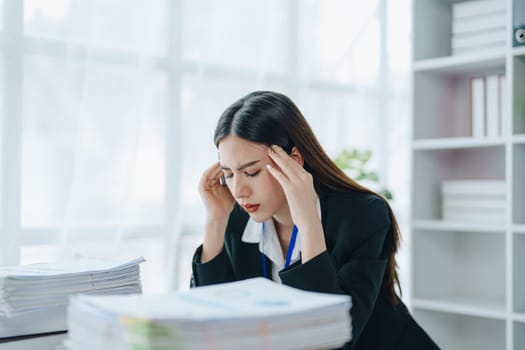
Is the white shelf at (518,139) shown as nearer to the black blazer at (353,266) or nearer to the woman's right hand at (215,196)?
the black blazer at (353,266)

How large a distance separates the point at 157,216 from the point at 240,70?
749 millimetres

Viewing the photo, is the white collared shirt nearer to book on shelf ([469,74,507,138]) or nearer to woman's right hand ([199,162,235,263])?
woman's right hand ([199,162,235,263])

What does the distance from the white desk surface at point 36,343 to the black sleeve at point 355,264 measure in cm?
46

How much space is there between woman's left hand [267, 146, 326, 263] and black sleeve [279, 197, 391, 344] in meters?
0.04

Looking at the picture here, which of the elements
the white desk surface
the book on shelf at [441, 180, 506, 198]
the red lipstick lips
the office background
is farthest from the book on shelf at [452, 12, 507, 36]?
the white desk surface

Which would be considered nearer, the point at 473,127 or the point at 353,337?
the point at 353,337

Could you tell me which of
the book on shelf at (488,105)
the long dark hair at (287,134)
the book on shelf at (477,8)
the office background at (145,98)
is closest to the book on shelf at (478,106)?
the book on shelf at (488,105)

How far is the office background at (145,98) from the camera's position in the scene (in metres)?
2.15

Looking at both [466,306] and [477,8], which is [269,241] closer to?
[466,306]

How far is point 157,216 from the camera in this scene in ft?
8.47

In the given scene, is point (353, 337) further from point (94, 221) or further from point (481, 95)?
point (481, 95)

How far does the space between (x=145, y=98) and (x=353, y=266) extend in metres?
1.32

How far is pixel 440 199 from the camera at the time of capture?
2.76 meters

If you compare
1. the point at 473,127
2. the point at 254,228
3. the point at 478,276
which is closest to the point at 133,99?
the point at 254,228
